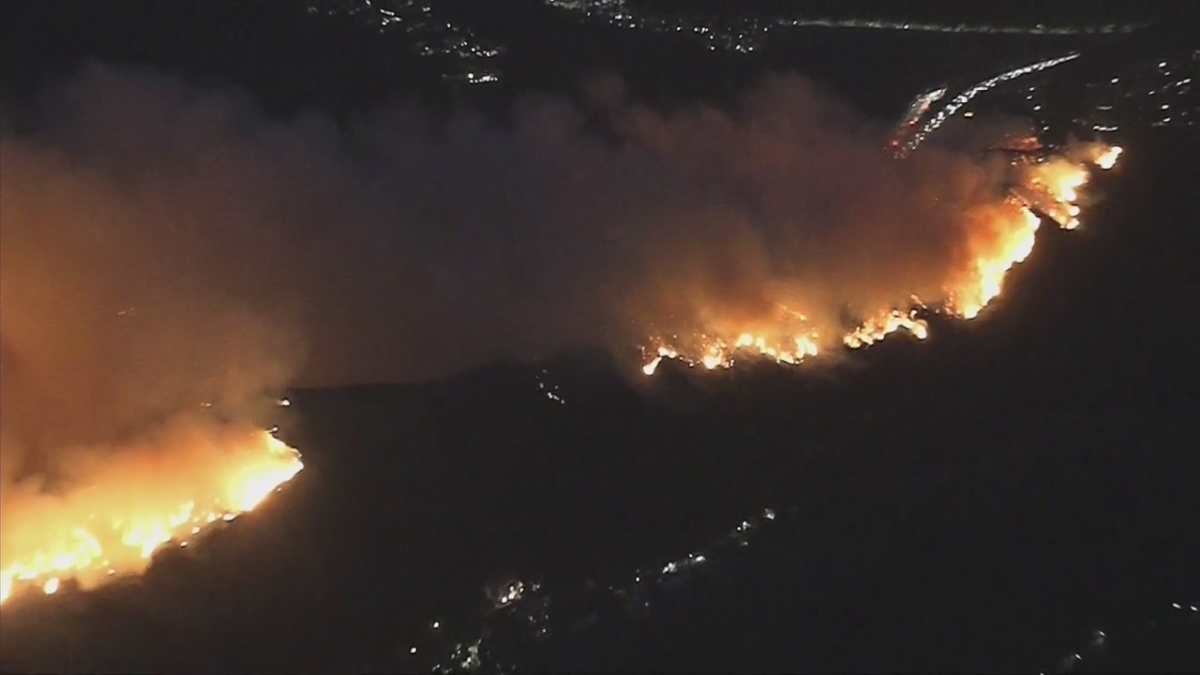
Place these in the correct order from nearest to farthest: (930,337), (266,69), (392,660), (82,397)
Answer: (392,660) → (82,397) → (930,337) → (266,69)

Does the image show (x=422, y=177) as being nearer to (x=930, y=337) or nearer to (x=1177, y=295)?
(x=930, y=337)

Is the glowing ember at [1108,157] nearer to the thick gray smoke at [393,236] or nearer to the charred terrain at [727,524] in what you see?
the thick gray smoke at [393,236]

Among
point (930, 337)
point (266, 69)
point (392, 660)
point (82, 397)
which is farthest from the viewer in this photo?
point (266, 69)

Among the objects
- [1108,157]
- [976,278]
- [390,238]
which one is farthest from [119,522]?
[1108,157]

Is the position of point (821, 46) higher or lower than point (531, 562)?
higher

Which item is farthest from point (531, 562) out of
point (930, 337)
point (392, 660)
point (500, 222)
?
point (930, 337)

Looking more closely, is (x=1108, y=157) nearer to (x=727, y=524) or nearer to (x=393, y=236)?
(x=727, y=524)
